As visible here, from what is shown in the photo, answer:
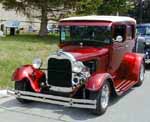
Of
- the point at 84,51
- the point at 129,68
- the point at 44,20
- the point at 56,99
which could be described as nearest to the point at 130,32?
the point at 129,68

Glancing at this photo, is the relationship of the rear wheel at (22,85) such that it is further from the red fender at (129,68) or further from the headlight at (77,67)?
the red fender at (129,68)

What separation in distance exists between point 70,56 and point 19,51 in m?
7.81

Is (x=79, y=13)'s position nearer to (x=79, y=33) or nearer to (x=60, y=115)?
(x=79, y=33)

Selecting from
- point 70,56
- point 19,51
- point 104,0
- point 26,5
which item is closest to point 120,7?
point 104,0

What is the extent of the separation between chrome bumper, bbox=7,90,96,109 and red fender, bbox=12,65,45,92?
0.24 meters

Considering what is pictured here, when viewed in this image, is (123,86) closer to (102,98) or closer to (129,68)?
(129,68)

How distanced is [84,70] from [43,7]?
55.0 ft

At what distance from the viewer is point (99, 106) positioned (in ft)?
24.8

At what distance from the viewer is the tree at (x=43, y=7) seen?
2402 cm

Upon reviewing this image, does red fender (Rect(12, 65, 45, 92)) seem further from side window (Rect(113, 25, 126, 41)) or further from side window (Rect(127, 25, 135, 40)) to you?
side window (Rect(127, 25, 135, 40))

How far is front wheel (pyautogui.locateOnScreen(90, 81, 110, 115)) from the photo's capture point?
7491mm

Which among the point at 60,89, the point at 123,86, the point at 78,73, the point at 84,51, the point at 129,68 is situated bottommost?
the point at 123,86

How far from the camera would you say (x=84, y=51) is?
847cm

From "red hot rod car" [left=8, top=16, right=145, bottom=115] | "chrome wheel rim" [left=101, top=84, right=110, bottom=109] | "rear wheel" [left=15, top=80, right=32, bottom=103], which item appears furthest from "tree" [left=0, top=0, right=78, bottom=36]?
"chrome wheel rim" [left=101, top=84, right=110, bottom=109]
